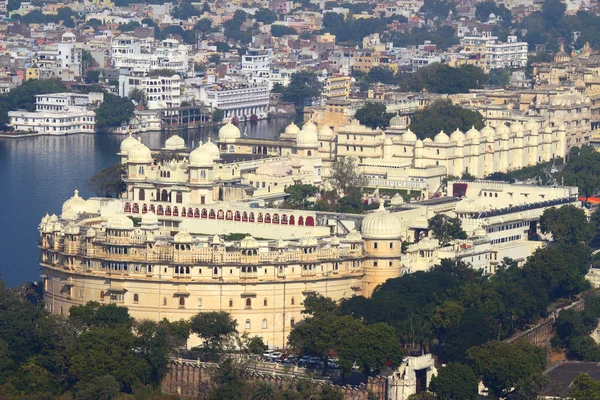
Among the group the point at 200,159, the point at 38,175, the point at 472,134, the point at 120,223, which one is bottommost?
the point at 38,175

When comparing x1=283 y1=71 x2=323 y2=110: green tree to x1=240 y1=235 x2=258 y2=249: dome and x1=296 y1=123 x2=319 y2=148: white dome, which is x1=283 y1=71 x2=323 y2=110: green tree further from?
x1=240 y1=235 x2=258 y2=249: dome

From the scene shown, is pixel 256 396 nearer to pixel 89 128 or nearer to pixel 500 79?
pixel 89 128

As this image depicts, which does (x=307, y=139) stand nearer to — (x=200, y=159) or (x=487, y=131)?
(x=487, y=131)

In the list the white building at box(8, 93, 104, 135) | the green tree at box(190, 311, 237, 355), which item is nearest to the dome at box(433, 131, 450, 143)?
the green tree at box(190, 311, 237, 355)

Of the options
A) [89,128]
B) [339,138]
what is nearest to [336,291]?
[339,138]

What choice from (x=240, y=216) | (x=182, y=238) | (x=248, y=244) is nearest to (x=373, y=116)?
(x=240, y=216)

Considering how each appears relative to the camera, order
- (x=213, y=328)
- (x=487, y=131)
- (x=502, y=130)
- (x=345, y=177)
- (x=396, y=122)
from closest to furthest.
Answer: (x=213, y=328), (x=345, y=177), (x=487, y=131), (x=502, y=130), (x=396, y=122)
